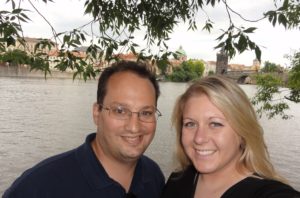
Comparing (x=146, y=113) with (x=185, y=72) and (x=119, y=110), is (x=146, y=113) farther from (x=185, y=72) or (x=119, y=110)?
(x=185, y=72)

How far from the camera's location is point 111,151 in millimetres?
2475

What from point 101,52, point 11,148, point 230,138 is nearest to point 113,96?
point 230,138

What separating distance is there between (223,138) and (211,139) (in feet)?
0.24

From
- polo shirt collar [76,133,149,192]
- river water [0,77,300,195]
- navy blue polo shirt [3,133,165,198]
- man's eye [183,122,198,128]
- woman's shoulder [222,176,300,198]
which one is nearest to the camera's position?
woman's shoulder [222,176,300,198]

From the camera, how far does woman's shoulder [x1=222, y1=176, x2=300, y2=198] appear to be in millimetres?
2037

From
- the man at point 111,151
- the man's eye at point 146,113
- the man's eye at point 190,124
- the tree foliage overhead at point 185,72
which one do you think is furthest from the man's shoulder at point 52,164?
the tree foliage overhead at point 185,72

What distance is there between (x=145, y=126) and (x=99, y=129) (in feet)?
1.00

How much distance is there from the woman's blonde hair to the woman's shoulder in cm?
12

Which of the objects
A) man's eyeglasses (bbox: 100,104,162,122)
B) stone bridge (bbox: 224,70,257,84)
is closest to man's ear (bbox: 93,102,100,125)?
man's eyeglasses (bbox: 100,104,162,122)

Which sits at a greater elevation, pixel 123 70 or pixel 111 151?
pixel 123 70

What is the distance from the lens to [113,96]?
8.11 ft

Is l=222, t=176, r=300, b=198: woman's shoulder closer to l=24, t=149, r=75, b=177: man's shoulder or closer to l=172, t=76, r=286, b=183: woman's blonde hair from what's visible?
l=172, t=76, r=286, b=183: woman's blonde hair

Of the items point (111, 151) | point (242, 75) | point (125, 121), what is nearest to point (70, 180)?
point (111, 151)

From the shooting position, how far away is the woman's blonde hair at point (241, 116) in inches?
95.1
